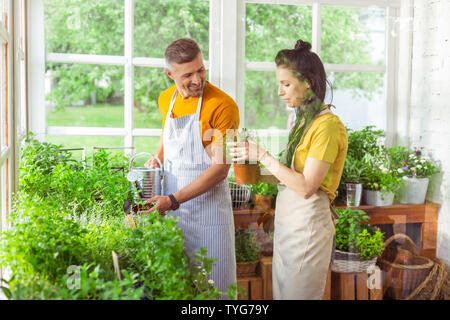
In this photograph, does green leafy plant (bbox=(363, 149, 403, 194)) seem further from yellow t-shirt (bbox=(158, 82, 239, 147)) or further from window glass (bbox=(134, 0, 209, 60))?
window glass (bbox=(134, 0, 209, 60))

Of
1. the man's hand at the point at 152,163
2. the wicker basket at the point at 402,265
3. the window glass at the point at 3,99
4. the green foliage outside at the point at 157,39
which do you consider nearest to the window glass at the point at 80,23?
the green foliage outside at the point at 157,39

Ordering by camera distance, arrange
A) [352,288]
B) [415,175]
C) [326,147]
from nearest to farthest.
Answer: [326,147] < [352,288] < [415,175]

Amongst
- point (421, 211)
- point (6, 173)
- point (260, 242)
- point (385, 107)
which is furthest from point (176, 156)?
point (421, 211)

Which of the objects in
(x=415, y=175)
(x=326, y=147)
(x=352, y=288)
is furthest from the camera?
(x=415, y=175)

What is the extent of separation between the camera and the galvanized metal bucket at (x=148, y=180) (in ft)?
4.67

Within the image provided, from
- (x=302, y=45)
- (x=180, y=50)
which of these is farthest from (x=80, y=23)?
(x=302, y=45)

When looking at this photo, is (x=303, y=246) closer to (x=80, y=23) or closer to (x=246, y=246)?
(x=246, y=246)

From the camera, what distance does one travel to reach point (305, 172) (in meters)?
1.22

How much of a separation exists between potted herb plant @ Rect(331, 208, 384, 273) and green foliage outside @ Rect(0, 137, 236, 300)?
0.39 meters

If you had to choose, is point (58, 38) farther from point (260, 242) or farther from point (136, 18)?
point (260, 242)

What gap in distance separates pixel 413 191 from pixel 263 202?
0.50m

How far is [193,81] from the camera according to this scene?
138 centimetres

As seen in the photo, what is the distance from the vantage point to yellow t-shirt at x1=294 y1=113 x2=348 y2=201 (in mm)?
1218

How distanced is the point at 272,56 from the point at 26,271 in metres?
0.92
